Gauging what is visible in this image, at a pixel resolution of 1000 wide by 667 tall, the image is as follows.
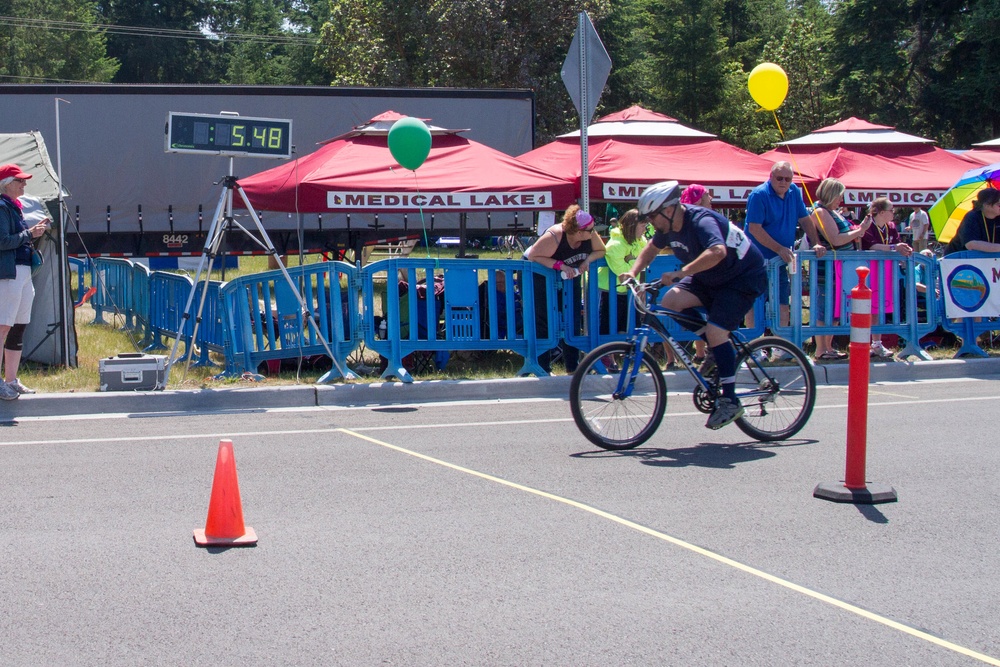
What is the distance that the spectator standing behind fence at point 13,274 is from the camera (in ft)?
30.2

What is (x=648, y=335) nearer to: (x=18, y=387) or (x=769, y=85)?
(x=18, y=387)

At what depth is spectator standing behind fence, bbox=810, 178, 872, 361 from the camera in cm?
1134

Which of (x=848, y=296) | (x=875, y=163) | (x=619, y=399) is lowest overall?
(x=619, y=399)

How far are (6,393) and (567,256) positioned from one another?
522 cm

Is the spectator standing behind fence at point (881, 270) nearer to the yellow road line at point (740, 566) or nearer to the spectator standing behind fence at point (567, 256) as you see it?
the spectator standing behind fence at point (567, 256)

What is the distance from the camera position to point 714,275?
7.66 meters

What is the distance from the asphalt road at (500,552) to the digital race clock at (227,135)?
9.24 ft

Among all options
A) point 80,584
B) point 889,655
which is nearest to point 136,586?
point 80,584

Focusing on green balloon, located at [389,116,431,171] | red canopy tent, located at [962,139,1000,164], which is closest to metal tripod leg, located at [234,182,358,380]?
green balloon, located at [389,116,431,171]

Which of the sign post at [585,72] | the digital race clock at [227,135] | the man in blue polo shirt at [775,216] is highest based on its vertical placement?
the sign post at [585,72]

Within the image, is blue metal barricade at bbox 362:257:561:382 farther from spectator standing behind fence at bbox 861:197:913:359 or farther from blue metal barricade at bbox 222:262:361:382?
spectator standing behind fence at bbox 861:197:913:359

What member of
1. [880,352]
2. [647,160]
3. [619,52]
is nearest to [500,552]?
[880,352]

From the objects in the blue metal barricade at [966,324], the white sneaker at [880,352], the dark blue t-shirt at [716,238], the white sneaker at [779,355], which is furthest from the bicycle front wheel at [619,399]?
the blue metal barricade at [966,324]

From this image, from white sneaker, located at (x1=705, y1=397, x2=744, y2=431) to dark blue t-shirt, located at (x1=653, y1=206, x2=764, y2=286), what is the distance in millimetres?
830
